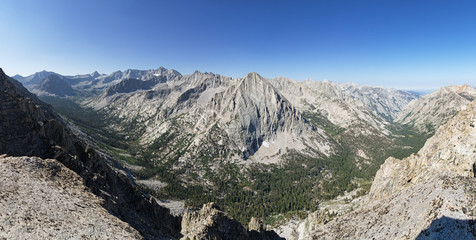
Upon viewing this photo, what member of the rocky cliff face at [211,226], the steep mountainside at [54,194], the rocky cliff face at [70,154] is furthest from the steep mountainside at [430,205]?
the rocky cliff face at [70,154]

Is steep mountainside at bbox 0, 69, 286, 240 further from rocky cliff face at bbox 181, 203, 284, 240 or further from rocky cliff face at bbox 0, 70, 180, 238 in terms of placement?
rocky cliff face at bbox 181, 203, 284, 240

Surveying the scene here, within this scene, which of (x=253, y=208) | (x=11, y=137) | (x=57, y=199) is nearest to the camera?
(x=57, y=199)

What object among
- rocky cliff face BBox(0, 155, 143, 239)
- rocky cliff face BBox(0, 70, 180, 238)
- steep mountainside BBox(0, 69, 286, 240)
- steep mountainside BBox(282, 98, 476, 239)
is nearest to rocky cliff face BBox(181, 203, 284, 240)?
steep mountainside BBox(0, 69, 286, 240)

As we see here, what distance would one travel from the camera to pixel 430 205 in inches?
1378

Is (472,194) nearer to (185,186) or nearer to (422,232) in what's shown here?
(422,232)

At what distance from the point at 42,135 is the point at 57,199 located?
23.0 meters

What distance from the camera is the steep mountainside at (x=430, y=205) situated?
30.5 meters

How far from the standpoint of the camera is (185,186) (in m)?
178

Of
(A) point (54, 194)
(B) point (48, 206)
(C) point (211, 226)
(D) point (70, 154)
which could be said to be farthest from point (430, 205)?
(D) point (70, 154)

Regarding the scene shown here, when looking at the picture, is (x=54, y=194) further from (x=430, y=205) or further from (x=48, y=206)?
(x=430, y=205)

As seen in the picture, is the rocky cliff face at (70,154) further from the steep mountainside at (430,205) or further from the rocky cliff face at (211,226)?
the steep mountainside at (430,205)

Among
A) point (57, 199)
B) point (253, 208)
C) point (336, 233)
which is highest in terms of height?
point (57, 199)

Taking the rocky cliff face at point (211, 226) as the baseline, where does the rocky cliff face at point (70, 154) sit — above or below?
above

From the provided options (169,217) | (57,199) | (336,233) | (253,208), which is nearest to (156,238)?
(57,199)
